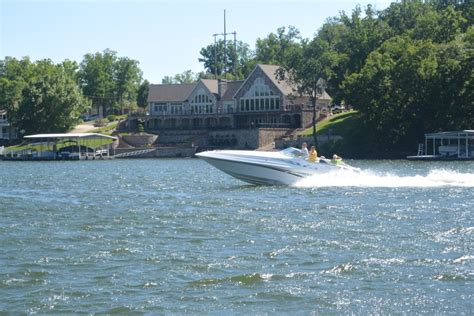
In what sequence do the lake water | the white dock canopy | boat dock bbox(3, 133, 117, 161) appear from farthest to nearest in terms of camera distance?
boat dock bbox(3, 133, 117, 161) → the white dock canopy → the lake water

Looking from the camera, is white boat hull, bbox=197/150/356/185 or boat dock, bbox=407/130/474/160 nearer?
white boat hull, bbox=197/150/356/185

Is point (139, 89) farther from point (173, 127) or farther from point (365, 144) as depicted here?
point (365, 144)

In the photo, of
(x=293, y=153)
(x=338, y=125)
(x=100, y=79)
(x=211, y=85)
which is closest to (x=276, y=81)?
(x=211, y=85)

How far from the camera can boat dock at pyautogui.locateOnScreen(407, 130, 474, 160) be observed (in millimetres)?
69562

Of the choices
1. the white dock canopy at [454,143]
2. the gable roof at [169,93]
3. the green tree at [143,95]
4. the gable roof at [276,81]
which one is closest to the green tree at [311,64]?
the gable roof at [276,81]

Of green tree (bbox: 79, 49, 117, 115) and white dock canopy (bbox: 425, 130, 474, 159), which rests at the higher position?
green tree (bbox: 79, 49, 117, 115)

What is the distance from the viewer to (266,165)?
36594 mm

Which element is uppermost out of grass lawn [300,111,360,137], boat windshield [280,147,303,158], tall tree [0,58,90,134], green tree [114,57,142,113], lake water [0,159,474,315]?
green tree [114,57,142,113]

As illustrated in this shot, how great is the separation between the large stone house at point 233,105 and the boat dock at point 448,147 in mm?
23671

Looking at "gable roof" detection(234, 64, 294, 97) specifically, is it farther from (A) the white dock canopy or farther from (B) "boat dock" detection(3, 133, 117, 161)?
(A) the white dock canopy

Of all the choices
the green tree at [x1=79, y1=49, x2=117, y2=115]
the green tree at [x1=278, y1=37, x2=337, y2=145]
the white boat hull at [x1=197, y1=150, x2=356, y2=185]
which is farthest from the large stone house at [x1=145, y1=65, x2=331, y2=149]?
the white boat hull at [x1=197, y1=150, x2=356, y2=185]

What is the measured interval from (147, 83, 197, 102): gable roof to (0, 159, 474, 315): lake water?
80222 millimetres

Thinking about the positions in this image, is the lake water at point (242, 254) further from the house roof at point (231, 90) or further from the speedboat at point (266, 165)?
the house roof at point (231, 90)

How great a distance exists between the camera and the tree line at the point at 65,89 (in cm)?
10512
